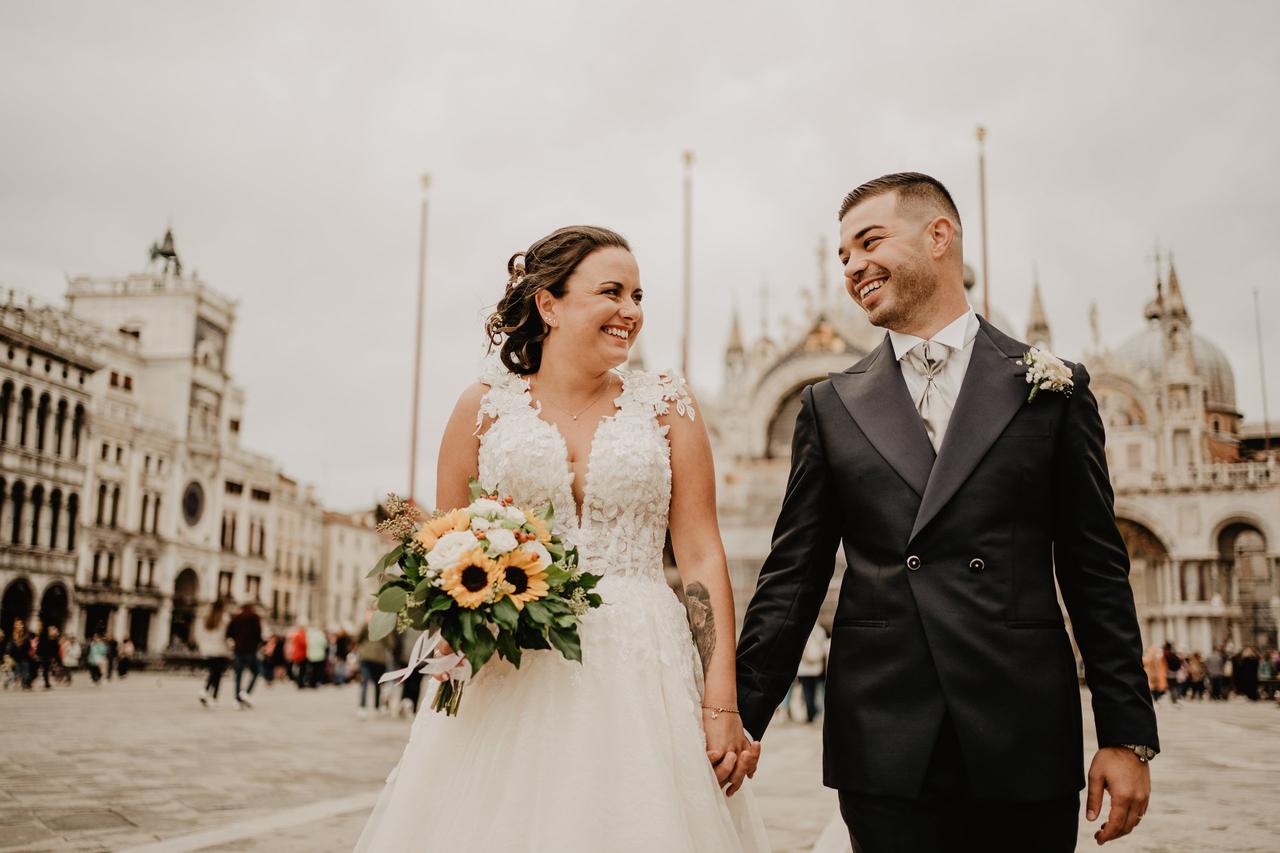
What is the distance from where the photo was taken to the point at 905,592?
2432mm

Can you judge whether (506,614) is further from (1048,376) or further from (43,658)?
(43,658)

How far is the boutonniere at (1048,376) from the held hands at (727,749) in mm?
1092

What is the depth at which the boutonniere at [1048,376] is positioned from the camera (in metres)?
2.46

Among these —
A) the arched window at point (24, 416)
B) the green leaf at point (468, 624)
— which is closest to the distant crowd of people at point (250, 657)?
the green leaf at point (468, 624)

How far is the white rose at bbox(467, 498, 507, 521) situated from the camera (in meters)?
2.61

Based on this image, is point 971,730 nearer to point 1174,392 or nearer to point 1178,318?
point 1174,392

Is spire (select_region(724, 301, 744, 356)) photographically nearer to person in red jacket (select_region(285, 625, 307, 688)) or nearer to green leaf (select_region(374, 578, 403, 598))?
person in red jacket (select_region(285, 625, 307, 688))

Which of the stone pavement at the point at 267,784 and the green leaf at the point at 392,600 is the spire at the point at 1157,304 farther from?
the green leaf at the point at 392,600

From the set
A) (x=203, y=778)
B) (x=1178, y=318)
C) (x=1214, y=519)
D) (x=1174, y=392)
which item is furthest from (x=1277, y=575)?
(x=203, y=778)

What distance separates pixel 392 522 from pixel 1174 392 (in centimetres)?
5267

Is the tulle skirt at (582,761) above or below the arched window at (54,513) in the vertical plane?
below

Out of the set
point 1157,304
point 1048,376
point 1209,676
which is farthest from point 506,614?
point 1157,304

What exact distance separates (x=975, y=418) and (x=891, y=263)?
0.43m

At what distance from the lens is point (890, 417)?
2.57m
